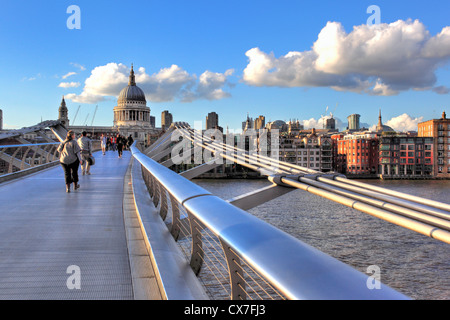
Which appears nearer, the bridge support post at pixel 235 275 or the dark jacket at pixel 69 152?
the bridge support post at pixel 235 275

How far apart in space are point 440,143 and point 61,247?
102979 mm

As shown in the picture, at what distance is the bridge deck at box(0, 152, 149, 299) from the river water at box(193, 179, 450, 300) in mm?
14139

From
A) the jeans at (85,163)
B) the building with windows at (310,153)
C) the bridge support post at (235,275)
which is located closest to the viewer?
the bridge support post at (235,275)

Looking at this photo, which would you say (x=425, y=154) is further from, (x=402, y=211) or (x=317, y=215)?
(x=402, y=211)

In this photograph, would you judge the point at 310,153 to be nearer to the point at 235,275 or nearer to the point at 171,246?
the point at 171,246

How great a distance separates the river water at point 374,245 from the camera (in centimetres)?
1736

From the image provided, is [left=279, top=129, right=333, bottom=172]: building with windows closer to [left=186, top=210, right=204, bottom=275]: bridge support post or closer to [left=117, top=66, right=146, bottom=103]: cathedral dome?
[left=117, top=66, right=146, bottom=103]: cathedral dome

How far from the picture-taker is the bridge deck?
7.48 ft

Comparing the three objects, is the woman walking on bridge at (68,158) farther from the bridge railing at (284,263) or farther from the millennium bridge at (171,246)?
the bridge railing at (284,263)

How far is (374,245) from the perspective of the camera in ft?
75.3

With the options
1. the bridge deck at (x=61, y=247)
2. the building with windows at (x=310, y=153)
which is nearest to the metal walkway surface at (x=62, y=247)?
the bridge deck at (x=61, y=247)

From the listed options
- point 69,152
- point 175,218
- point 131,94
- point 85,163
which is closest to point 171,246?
point 175,218
